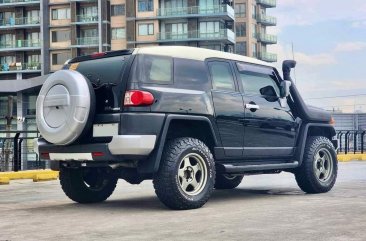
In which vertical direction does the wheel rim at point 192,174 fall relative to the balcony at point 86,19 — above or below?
below

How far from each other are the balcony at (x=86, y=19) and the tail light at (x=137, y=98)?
6749cm

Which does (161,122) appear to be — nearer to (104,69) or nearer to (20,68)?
(104,69)

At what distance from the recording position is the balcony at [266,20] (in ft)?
286

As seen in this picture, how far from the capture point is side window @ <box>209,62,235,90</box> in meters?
7.49

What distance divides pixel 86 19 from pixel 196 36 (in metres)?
14.9

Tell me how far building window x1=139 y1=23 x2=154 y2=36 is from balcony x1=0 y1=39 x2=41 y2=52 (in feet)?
44.8

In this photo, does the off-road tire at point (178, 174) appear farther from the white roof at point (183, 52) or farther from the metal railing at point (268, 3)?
A: the metal railing at point (268, 3)

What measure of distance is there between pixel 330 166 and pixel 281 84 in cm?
166

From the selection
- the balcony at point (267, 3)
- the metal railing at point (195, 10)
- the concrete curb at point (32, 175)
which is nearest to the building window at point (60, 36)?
the metal railing at point (195, 10)

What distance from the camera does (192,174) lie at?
22.9 ft

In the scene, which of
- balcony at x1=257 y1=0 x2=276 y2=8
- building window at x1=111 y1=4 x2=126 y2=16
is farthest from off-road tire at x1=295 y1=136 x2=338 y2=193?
balcony at x1=257 y1=0 x2=276 y2=8

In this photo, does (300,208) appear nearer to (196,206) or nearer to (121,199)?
(196,206)

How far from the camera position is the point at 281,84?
28.0ft

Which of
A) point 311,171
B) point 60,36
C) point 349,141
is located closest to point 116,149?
point 311,171
